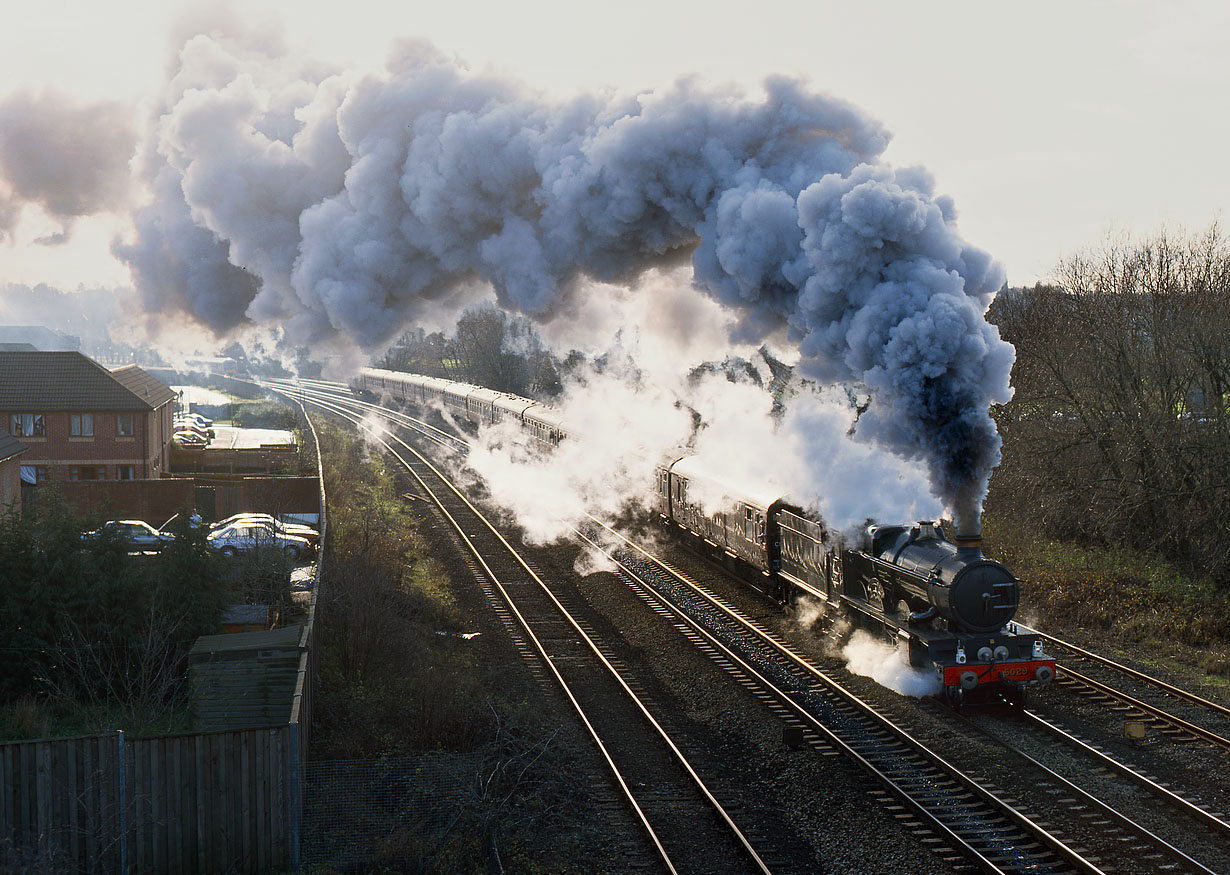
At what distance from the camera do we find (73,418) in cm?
3306

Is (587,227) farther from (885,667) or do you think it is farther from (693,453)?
(693,453)

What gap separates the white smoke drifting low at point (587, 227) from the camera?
12.4 meters

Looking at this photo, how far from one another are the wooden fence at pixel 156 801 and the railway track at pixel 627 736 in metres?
3.73

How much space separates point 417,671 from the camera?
599 inches

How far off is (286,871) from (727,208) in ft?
31.6

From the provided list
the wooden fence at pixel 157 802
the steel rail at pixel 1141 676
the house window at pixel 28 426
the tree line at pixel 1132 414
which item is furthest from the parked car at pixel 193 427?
the wooden fence at pixel 157 802

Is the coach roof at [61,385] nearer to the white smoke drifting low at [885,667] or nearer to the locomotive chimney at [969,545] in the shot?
the white smoke drifting low at [885,667]

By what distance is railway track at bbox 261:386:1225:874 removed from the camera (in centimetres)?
951

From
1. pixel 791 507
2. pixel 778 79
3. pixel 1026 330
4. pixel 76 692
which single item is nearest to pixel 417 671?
pixel 76 692

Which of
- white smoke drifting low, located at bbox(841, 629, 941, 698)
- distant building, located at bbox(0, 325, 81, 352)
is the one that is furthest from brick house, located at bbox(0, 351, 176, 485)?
distant building, located at bbox(0, 325, 81, 352)

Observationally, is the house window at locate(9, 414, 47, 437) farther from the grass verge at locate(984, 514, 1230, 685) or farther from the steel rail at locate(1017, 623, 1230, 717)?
the steel rail at locate(1017, 623, 1230, 717)

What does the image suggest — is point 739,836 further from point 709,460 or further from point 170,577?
point 709,460

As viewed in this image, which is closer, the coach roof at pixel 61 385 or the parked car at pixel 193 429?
the coach roof at pixel 61 385

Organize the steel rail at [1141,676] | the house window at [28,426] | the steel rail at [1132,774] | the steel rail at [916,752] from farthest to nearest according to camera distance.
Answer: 1. the house window at [28,426]
2. the steel rail at [1141,676]
3. the steel rail at [1132,774]
4. the steel rail at [916,752]
